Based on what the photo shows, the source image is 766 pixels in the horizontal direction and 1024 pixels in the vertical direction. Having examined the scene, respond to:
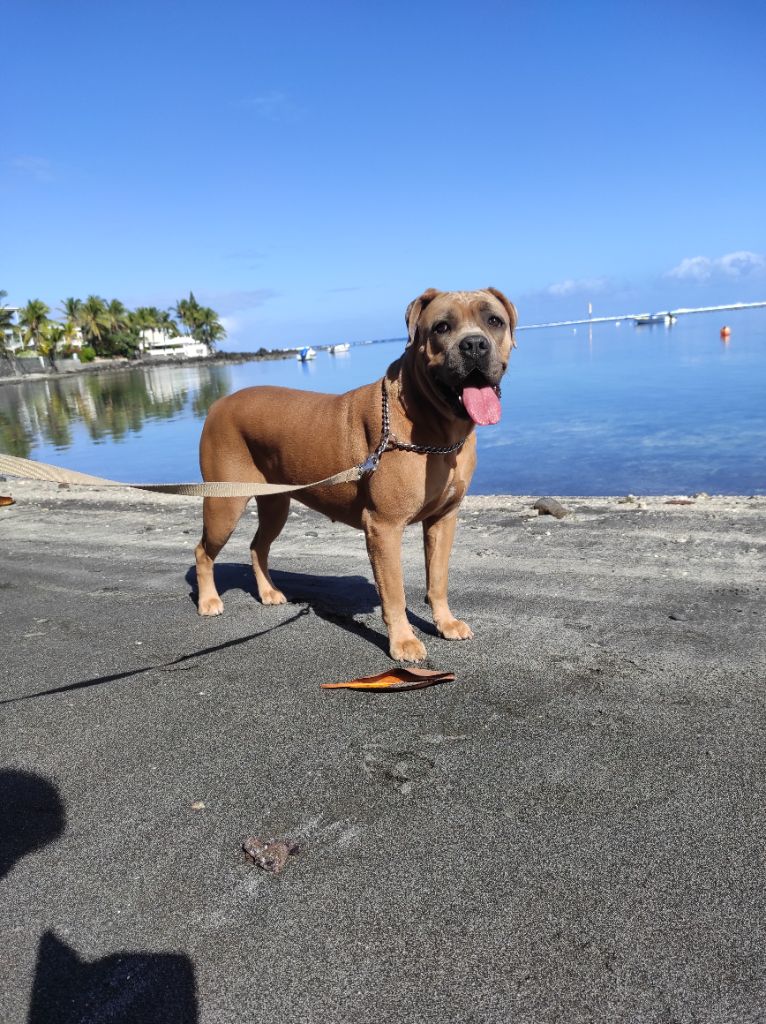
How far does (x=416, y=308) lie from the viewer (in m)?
4.01

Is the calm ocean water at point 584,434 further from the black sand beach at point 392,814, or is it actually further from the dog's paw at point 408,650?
the dog's paw at point 408,650

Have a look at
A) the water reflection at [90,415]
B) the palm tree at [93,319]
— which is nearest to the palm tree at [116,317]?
the palm tree at [93,319]

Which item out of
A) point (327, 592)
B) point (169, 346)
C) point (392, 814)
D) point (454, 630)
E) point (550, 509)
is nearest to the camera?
point (392, 814)

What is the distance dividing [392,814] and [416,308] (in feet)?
8.74

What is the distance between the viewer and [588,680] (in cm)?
363

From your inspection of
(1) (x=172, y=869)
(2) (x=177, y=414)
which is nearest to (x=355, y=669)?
(1) (x=172, y=869)

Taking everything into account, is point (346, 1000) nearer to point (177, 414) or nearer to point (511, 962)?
point (511, 962)

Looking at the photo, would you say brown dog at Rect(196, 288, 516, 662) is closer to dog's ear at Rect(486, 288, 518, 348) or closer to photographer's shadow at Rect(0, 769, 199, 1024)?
dog's ear at Rect(486, 288, 518, 348)

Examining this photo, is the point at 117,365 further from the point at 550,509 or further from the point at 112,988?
the point at 112,988

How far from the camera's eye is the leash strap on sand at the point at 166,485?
3.45m

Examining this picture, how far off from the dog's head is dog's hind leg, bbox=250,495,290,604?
1.95m

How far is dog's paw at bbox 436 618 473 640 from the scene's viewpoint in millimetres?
4371

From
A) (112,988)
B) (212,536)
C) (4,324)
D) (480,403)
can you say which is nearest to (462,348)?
(480,403)

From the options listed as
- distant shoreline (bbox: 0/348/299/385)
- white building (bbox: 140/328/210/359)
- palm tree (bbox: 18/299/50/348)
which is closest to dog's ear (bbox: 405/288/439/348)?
distant shoreline (bbox: 0/348/299/385)
